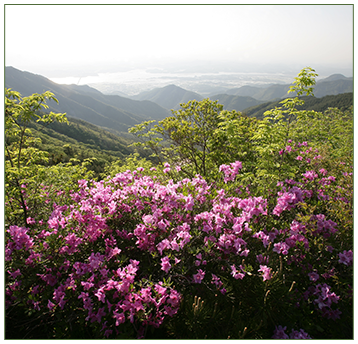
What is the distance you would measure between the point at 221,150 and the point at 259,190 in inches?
99.8

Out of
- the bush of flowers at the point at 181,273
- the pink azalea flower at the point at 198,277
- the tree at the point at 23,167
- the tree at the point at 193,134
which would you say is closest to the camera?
the bush of flowers at the point at 181,273

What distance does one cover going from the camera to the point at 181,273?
2080mm

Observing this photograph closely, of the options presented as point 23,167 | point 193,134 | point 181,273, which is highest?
point 193,134

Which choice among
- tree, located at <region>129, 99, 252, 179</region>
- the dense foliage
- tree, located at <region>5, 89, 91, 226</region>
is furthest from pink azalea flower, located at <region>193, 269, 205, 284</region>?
tree, located at <region>129, 99, 252, 179</region>

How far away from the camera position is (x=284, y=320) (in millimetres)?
1880

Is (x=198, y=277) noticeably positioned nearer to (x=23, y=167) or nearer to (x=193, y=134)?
(x=23, y=167)

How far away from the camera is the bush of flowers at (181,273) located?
5.95ft

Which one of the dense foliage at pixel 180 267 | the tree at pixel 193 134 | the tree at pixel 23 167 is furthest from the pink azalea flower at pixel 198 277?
the tree at pixel 193 134

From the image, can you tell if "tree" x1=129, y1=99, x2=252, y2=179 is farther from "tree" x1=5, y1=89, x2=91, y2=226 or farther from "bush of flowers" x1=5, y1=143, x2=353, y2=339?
"bush of flowers" x1=5, y1=143, x2=353, y2=339

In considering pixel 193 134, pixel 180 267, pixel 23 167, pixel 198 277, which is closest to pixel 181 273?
pixel 180 267

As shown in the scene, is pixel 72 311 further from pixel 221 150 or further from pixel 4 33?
pixel 221 150

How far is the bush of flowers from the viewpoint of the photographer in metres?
1.81

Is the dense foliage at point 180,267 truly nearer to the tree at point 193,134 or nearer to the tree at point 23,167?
the tree at point 23,167

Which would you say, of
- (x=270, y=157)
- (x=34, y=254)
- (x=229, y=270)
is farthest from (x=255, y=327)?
(x=270, y=157)
